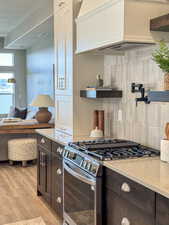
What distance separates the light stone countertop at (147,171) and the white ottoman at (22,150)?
3.71m

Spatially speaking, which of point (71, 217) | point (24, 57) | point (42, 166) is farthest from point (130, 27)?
point (24, 57)

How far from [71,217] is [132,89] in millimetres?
1308

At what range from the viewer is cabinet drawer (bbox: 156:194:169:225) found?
1642 millimetres

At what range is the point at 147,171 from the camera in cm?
204

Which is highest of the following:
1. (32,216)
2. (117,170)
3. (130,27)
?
(130,27)

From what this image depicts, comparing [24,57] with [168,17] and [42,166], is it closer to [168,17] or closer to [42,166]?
[42,166]

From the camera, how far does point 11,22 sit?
780cm

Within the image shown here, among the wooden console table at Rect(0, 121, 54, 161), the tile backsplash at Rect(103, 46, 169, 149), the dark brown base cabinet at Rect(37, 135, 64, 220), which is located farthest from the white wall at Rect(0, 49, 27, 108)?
the tile backsplash at Rect(103, 46, 169, 149)

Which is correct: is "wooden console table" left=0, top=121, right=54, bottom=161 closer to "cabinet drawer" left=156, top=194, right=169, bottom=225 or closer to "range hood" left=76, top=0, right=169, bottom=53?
"range hood" left=76, top=0, right=169, bottom=53

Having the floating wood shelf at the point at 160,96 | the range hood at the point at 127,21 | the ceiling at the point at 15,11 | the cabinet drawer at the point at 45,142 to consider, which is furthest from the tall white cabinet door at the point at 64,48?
the ceiling at the point at 15,11

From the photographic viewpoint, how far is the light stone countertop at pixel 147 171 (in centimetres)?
175

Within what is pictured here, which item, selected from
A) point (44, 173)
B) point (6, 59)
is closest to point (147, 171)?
point (44, 173)

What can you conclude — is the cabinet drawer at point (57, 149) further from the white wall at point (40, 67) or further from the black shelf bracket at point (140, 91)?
the white wall at point (40, 67)

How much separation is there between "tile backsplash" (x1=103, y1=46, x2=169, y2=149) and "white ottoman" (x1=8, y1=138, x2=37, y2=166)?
2574 mm
